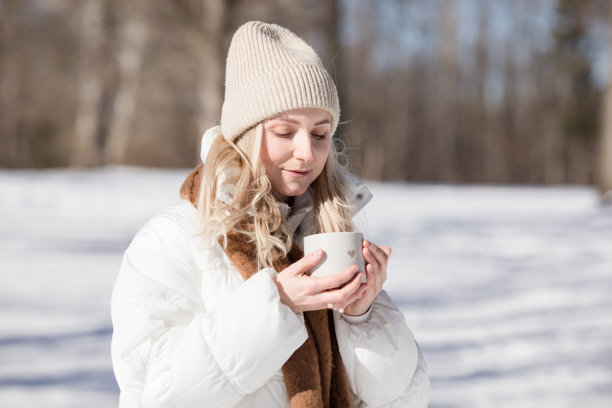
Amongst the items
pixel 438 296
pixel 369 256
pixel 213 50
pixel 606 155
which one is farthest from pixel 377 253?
pixel 213 50

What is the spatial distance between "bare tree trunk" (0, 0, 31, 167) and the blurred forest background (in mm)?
59

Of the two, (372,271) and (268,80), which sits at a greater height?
(268,80)

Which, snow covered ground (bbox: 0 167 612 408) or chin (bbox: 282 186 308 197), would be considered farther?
snow covered ground (bbox: 0 167 612 408)

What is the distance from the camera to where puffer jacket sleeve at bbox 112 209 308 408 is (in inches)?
57.4

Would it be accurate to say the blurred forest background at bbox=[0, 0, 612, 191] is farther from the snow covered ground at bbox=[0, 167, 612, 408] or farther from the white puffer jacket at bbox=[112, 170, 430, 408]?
the white puffer jacket at bbox=[112, 170, 430, 408]

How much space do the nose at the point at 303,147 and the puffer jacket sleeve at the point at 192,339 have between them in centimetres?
33

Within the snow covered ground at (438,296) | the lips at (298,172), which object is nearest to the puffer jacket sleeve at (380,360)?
the lips at (298,172)

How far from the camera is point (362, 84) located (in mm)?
31469

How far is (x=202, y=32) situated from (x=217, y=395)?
1252 cm

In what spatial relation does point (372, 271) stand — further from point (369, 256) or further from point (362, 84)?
point (362, 84)

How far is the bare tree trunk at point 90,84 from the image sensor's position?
18.2 m

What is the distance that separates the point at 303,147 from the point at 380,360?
0.57 meters

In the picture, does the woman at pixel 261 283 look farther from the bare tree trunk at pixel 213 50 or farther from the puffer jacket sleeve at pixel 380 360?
the bare tree trunk at pixel 213 50

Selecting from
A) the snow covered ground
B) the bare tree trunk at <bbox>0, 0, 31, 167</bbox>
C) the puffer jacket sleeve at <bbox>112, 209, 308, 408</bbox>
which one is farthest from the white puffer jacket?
the bare tree trunk at <bbox>0, 0, 31, 167</bbox>
